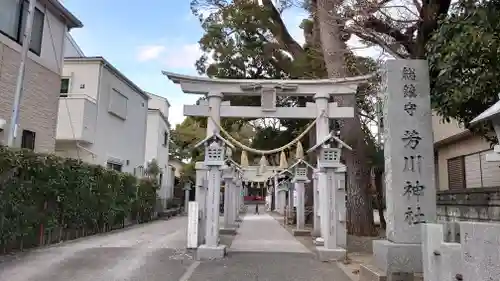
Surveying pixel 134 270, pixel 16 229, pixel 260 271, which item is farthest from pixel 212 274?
pixel 16 229

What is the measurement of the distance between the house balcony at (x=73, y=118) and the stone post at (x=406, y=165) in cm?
1362

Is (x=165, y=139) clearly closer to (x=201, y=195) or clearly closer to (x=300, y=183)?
(x=300, y=183)

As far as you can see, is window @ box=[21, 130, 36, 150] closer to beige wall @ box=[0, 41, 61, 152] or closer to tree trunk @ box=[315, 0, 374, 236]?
beige wall @ box=[0, 41, 61, 152]

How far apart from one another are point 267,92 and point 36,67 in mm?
8016

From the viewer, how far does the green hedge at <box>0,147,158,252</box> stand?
971cm

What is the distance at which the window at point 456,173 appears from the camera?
15.0 meters

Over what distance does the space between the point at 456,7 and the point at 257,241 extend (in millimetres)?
9665

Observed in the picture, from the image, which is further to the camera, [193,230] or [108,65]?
[108,65]

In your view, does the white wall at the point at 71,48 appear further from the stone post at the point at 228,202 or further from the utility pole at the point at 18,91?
the stone post at the point at 228,202

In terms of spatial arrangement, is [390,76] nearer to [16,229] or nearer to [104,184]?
[16,229]

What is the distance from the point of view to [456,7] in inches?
295

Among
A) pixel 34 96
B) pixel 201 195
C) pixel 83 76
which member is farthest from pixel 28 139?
pixel 201 195

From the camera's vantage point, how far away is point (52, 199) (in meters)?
11.8

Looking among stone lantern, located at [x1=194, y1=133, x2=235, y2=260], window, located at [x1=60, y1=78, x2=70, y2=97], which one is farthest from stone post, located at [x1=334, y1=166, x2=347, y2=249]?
window, located at [x1=60, y1=78, x2=70, y2=97]
